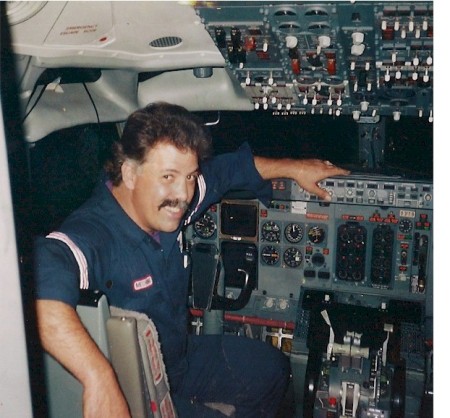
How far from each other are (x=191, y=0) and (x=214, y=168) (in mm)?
1287

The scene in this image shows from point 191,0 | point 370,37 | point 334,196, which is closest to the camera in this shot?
point 191,0

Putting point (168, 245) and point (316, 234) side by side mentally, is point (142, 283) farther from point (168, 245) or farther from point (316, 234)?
point (316, 234)

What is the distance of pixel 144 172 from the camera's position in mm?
2125

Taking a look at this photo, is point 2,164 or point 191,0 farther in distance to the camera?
point 191,0

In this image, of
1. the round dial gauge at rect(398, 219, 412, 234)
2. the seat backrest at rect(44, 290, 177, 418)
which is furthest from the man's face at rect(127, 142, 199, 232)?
the round dial gauge at rect(398, 219, 412, 234)

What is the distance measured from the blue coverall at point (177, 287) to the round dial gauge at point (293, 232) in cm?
43

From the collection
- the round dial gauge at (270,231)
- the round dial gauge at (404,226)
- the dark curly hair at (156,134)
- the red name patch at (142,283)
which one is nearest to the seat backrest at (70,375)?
the red name patch at (142,283)

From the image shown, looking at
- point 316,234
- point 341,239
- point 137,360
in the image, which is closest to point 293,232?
point 316,234

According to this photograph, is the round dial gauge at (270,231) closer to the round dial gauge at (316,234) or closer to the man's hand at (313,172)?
the round dial gauge at (316,234)

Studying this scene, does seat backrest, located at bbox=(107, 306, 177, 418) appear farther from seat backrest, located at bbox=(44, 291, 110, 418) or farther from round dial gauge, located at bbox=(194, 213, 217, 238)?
round dial gauge, located at bbox=(194, 213, 217, 238)

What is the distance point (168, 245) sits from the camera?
2240 mm

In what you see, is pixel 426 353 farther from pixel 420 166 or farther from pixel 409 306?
pixel 420 166

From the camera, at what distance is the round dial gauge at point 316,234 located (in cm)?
A: 306
